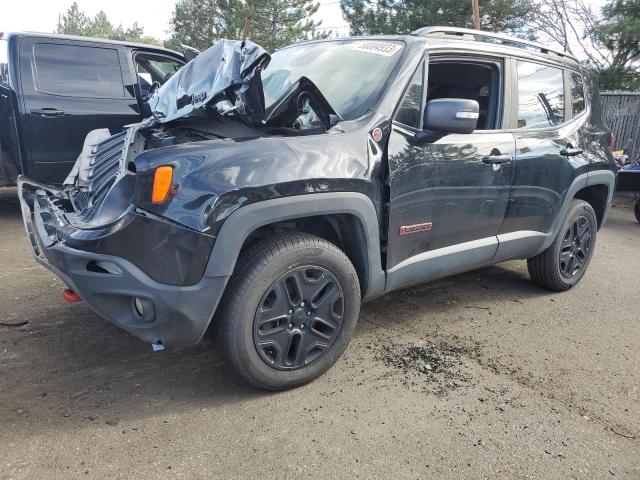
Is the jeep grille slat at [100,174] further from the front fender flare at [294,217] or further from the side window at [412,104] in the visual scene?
the side window at [412,104]

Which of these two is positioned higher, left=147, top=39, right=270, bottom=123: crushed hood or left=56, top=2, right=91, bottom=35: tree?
left=56, top=2, right=91, bottom=35: tree

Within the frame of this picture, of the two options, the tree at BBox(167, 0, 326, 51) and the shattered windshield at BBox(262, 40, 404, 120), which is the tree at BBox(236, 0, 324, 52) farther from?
the shattered windshield at BBox(262, 40, 404, 120)

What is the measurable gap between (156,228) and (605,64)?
13.2 metres

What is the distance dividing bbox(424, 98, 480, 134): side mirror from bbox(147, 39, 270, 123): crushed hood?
0.97 metres

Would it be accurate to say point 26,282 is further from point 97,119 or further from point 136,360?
point 97,119

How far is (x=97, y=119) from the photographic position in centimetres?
589

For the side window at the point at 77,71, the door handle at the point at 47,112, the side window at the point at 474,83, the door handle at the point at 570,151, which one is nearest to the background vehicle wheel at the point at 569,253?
the door handle at the point at 570,151

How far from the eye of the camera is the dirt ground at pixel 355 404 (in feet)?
7.39

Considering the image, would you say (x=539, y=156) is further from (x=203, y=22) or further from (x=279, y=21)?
(x=203, y=22)

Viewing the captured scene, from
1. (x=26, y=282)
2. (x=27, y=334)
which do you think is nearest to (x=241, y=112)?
(x=27, y=334)

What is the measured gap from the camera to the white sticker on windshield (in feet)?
10.6

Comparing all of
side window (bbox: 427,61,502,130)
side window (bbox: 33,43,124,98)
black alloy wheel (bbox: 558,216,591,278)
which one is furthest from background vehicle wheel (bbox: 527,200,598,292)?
side window (bbox: 33,43,124,98)

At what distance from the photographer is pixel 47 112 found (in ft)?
18.5

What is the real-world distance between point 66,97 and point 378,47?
401 centimetres
